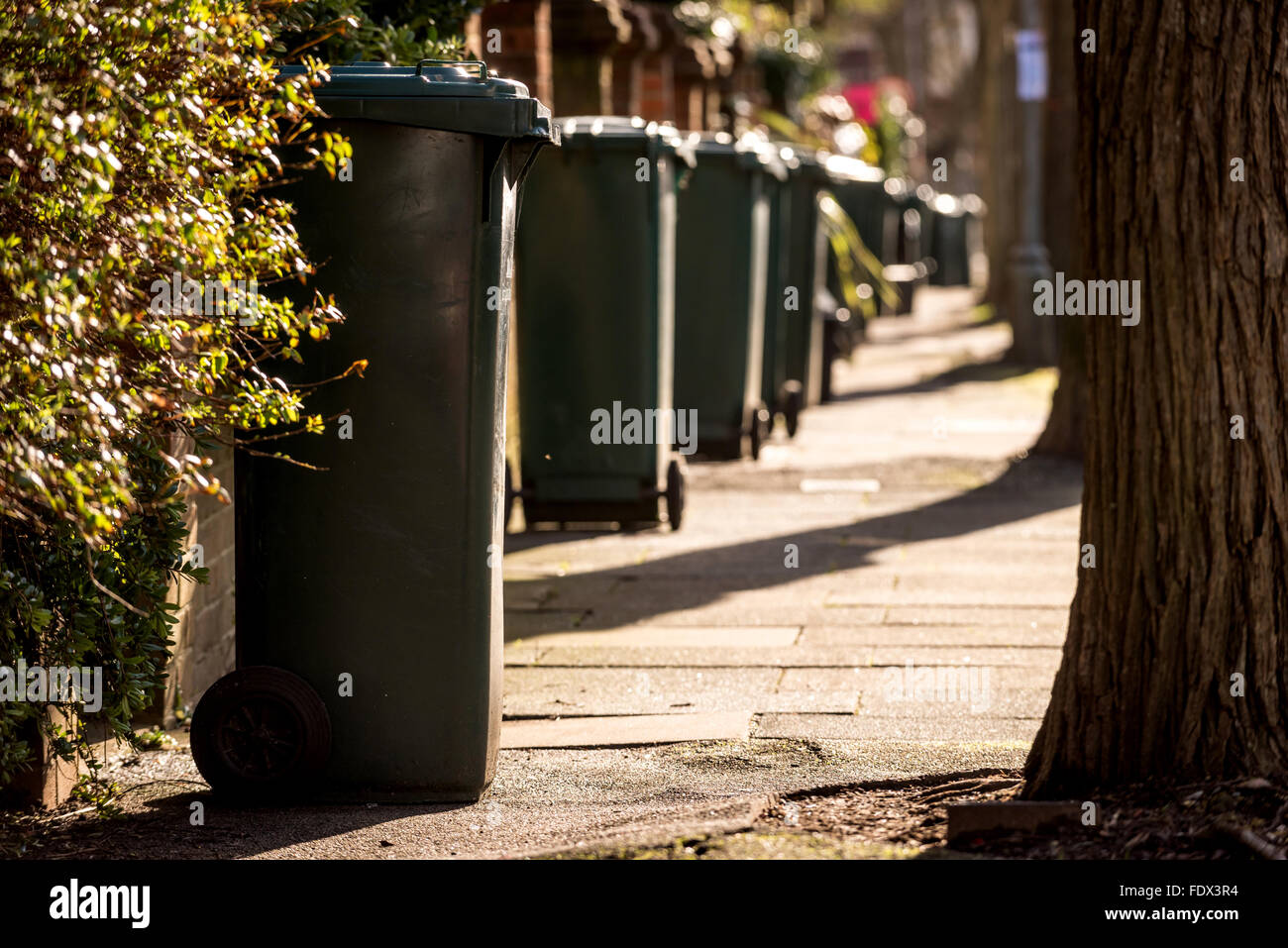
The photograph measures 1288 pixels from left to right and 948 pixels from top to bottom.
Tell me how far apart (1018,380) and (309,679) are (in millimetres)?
13398

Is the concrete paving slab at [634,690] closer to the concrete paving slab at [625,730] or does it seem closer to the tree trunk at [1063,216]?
the concrete paving slab at [625,730]

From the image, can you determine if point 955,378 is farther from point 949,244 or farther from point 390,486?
point 949,244

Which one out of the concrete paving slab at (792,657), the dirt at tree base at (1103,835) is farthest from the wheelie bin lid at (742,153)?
the dirt at tree base at (1103,835)

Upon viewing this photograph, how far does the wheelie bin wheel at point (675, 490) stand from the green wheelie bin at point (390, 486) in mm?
4000

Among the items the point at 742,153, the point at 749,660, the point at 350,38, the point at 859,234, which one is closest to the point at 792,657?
the point at 749,660

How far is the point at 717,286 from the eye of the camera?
10055 millimetres

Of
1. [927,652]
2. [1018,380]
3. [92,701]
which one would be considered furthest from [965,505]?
[1018,380]

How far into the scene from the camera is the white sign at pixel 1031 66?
1855 centimetres

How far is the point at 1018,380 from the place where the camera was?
17.2 m

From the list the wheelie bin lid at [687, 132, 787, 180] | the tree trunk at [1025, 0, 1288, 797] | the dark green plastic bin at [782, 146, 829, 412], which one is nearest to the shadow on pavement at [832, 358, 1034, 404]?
the dark green plastic bin at [782, 146, 829, 412]

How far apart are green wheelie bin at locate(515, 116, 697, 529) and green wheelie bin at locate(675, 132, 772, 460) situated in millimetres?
1648

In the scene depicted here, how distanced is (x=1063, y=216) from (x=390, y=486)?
625 inches

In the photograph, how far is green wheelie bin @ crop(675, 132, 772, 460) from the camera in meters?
10.0
